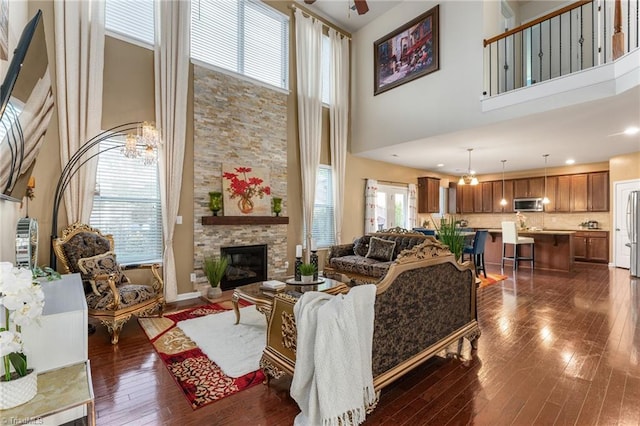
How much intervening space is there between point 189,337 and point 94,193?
2.31 m

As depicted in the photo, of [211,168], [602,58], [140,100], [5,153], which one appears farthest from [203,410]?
[602,58]

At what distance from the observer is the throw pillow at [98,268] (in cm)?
303

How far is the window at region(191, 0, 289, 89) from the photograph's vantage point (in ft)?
16.1

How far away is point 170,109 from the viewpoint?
14.3 feet

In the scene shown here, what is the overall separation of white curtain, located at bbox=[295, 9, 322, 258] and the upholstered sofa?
38.9 inches

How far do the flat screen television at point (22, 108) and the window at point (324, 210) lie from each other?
485 centimetres

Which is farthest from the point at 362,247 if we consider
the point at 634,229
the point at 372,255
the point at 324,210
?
the point at 634,229

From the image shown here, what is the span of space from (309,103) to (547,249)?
6.40m

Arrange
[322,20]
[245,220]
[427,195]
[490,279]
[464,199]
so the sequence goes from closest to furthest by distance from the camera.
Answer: [245,220] → [490,279] → [322,20] → [427,195] → [464,199]

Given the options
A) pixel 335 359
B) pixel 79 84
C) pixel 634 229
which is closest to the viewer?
pixel 335 359

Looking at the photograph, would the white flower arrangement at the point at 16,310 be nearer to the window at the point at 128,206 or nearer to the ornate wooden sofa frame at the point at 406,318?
the ornate wooden sofa frame at the point at 406,318

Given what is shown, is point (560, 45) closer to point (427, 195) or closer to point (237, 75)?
point (427, 195)

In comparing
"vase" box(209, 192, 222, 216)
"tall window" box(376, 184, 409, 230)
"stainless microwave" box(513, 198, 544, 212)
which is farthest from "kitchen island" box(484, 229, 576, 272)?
"vase" box(209, 192, 222, 216)

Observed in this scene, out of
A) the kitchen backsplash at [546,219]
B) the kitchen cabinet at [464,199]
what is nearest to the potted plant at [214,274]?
the kitchen cabinet at [464,199]
